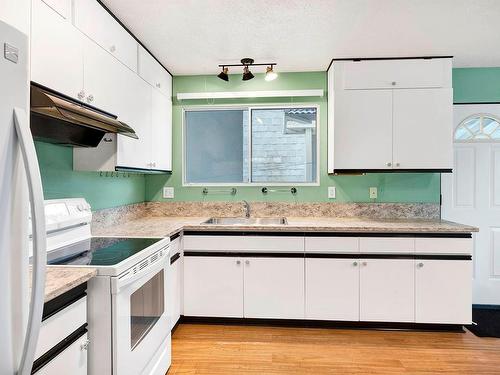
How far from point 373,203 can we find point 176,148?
214cm

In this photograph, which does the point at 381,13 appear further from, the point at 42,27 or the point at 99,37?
the point at 42,27

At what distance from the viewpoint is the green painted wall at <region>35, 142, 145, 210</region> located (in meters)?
1.93

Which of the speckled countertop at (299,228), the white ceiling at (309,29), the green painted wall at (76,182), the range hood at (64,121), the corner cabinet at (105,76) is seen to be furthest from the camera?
the speckled countertop at (299,228)

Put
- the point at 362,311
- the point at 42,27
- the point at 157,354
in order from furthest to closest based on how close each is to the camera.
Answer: the point at 362,311 → the point at 157,354 → the point at 42,27

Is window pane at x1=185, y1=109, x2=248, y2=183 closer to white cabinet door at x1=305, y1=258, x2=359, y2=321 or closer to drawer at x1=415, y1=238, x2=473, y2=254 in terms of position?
white cabinet door at x1=305, y1=258, x2=359, y2=321

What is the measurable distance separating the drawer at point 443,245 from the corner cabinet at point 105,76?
237 centimetres

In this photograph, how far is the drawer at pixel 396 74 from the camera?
2832mm

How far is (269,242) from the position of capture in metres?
2.68

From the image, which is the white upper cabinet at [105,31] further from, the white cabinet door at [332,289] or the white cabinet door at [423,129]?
the white cabinet door at [423,129]

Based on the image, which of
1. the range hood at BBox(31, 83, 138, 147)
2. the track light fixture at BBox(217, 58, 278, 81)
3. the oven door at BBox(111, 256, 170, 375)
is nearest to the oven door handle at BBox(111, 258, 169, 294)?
the oven door at BBox(111, 256, 170, 375)

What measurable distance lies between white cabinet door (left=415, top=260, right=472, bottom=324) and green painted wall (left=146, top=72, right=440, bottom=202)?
0.80 m

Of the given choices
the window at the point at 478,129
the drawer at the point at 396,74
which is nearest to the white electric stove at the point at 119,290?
the drawer at the point at 396,74

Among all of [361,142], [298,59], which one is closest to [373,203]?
[361,142]

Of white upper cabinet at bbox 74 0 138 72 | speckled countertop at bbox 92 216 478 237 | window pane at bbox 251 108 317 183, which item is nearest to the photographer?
white upper cabinet at bbox 74 0 138 72
